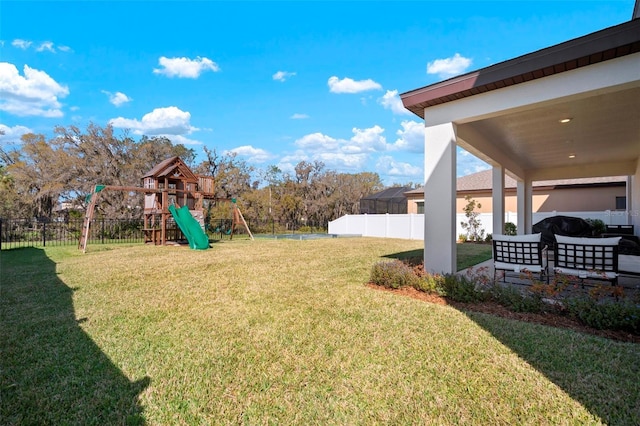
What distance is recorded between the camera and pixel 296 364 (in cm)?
285

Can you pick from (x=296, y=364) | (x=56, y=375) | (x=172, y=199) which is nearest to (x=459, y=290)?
(x=296, y=364)

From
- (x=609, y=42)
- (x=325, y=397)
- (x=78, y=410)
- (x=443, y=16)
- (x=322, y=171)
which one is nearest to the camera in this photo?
(x=78, y=410)

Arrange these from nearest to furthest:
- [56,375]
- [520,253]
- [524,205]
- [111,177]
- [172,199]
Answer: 1. [56,375]
2. [520,253]
3. [524,205]
4. [172,199]
5. [111,177]

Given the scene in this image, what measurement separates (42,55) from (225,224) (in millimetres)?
11673

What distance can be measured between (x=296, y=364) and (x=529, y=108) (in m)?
4.93

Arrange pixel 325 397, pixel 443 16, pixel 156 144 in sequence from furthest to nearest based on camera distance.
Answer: pixel 156 144
pixel 443 16
pixel 325 397

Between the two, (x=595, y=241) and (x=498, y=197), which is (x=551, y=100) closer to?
(x=595, y=241)

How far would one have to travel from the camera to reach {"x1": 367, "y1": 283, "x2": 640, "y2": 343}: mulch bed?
134 inches

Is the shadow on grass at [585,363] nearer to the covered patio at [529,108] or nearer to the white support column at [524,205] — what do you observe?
the covered patio at [529,108]

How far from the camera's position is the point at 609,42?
154 inches

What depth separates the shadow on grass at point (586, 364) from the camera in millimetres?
2207

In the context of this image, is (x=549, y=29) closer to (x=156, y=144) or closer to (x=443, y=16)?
(x=443, y=16)

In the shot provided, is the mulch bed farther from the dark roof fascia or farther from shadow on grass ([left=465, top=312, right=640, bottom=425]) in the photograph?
the dark roof fascia

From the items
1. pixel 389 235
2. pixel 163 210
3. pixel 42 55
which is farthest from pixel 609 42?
pixel 42 55
